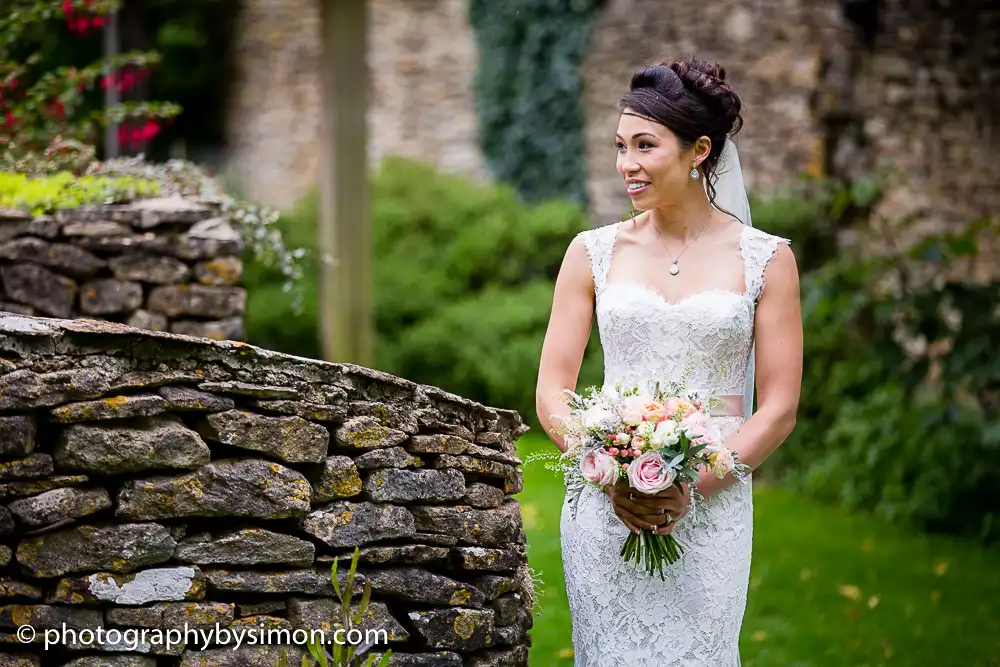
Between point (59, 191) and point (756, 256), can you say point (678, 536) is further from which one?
point (59, 191)

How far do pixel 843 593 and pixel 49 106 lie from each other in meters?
4.85

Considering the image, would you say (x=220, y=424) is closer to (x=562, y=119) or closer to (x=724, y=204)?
(x=724, y=204)

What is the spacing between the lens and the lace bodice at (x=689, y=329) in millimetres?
3381

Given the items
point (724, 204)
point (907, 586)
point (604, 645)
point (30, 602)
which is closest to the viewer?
point (30, 602)

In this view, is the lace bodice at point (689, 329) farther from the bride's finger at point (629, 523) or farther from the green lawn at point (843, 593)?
the green lawn at point (843, 593)

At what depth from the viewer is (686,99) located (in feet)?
11.0

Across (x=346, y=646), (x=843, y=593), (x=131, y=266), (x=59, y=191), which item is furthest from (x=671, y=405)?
(x=843, y=593)

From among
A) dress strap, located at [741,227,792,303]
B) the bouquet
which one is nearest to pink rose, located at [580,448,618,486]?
the bouquet

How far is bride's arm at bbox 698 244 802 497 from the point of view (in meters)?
3.27

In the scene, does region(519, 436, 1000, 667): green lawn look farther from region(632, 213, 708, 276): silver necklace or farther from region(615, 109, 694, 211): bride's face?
region(615, 109, 694, 211): bride's face

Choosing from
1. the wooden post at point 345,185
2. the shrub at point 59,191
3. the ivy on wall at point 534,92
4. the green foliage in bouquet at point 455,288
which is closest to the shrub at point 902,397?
the green foliage in bouquet at point 455,288

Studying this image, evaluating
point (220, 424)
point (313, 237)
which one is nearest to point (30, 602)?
point (220, 424)

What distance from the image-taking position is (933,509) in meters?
8.20

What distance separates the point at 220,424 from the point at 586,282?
3.83 ft
